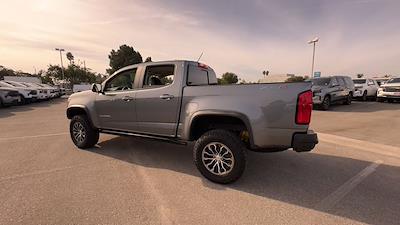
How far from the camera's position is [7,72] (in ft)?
275

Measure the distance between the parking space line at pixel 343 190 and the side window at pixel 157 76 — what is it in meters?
Result: 3.13

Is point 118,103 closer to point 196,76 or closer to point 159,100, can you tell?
point 159,100

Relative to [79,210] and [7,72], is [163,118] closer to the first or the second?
[79,210]

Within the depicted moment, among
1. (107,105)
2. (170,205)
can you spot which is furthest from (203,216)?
(107,105)

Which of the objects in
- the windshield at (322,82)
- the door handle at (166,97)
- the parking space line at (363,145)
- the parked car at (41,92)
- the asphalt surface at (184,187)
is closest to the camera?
the asphalt surface at (184,187)

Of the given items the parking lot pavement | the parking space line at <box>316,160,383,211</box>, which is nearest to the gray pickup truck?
the parking space line at <box>316,160,383,211</box>

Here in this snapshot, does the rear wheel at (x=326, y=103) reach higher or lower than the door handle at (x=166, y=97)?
lower

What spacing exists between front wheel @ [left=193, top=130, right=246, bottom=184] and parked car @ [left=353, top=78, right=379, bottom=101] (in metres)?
17.0

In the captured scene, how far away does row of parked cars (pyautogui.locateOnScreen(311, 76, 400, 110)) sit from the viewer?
13117 mm

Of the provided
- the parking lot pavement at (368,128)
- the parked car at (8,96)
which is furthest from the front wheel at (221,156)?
the parked car at (8,96)

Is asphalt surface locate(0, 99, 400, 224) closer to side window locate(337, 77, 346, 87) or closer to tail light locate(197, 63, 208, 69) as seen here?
tail light locate(197, 63, 208, 69)

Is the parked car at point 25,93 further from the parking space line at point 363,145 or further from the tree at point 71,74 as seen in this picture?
the tree at point 71,74

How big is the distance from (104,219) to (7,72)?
10146 cm

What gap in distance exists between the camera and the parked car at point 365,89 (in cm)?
1786
